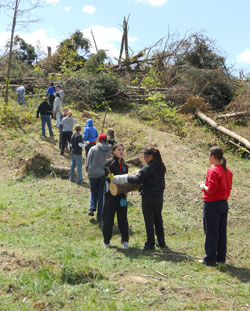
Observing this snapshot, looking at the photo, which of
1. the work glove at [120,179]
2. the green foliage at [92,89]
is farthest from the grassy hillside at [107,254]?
the green foliage at [92,89]

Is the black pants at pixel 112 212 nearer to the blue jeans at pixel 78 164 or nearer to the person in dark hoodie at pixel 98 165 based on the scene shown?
the person in dark hoodie at pixel 98 165

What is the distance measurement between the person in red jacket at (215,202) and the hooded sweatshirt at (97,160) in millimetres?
2958

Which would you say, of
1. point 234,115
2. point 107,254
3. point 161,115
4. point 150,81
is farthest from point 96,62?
point 107,254

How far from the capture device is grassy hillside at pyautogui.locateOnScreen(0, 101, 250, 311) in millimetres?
4562

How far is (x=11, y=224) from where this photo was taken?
8266 millimetres

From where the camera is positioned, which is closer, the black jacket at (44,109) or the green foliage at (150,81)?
the black jacket at (44,109)

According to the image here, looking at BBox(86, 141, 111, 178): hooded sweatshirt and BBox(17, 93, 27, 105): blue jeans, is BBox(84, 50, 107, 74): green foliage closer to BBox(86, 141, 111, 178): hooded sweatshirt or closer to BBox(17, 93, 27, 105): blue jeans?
BBox(17, 93, 27, 105): blue jeans

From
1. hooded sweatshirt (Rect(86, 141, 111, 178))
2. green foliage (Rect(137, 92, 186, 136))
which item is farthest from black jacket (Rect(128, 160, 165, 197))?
green foliage (Rect(137, 92, 186, 136))

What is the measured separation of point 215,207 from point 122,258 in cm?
171

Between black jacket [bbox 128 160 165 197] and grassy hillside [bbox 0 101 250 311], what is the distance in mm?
615

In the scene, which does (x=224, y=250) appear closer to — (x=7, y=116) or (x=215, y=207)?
(x=215, y=207)

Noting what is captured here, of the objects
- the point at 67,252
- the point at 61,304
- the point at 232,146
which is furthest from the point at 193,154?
the point at 61,304

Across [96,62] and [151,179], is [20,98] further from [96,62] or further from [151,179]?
[151,179]

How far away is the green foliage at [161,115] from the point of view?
1790 centimetres
